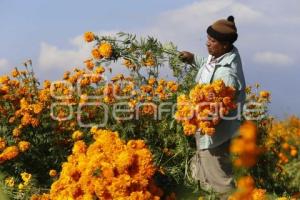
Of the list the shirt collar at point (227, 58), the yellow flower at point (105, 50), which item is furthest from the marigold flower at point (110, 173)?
the yellow flower at point (105, 50)

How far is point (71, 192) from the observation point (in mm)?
3191

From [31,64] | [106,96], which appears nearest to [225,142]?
[106,96]

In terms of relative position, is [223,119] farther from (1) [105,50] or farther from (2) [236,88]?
(1) [105,50]

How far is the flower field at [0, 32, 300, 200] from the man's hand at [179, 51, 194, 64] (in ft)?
0.38

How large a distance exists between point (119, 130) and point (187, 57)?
1079 mm

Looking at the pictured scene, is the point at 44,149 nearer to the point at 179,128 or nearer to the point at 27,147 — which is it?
the point at 27,147

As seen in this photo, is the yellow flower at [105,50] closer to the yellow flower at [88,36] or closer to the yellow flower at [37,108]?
the yellow flower at [88,36]

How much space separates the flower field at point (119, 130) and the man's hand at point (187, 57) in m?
0.12

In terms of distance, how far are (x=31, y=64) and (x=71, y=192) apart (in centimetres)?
313

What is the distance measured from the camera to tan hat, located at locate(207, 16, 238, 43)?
4289mm

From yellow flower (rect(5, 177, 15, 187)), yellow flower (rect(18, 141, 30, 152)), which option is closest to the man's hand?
yellow flower (rect(18, 141, 30, 152))

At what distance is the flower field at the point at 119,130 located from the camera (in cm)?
319

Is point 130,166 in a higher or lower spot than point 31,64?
lower

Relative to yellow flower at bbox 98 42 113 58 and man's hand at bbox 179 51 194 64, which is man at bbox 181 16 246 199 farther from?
yellow flower at bbox 98 42 113 58
